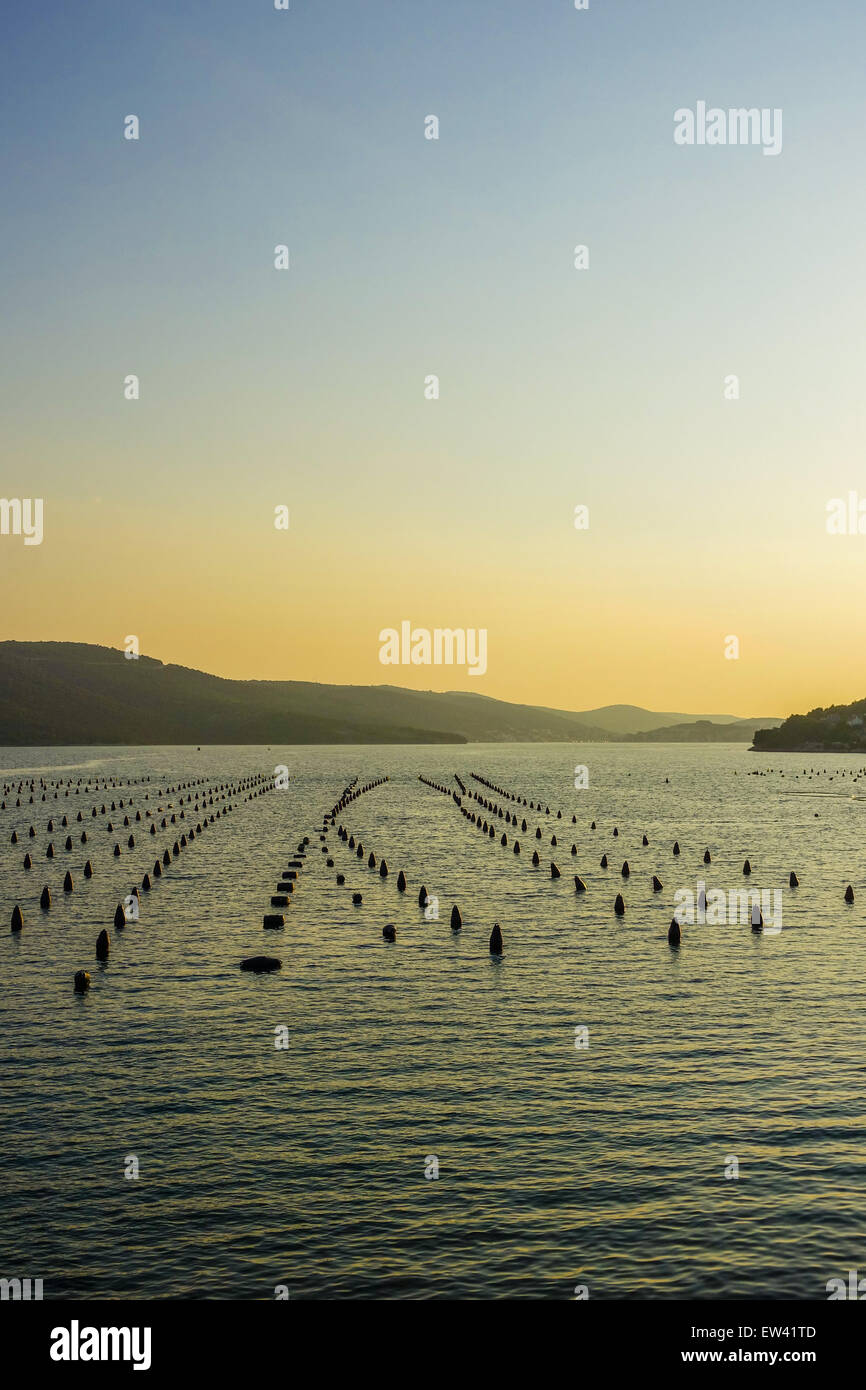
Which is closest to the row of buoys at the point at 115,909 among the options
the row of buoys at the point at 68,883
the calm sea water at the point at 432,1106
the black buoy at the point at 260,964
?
the row of buoys at the point at 68,883

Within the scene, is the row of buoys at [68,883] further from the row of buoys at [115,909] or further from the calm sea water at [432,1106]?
the calm sea water at [432,1106]

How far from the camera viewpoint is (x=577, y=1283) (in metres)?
19.9

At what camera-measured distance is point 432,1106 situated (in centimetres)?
2919

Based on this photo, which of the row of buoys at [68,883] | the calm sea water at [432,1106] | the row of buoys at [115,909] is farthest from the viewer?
the row of buoys at [68,883]

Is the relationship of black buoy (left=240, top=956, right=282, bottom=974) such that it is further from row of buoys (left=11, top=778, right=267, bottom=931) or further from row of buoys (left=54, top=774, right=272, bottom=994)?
row of buoys (left=11, top=778, right=267, bottom=931)

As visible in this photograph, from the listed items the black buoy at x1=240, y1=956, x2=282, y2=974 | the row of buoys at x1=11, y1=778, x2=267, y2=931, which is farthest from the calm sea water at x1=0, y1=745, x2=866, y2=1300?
the row of buoys at x1=11, y1=778, x2=267, y2=931

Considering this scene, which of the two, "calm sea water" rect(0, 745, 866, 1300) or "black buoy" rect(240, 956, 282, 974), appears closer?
"calm sea water" rect(0, 745, 866, 1300)

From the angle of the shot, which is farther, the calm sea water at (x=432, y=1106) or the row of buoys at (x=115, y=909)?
the row of buoys at (x=115, y=909)

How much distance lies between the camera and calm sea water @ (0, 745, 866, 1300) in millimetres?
20891

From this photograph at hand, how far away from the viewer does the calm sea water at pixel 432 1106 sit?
68.5 feet

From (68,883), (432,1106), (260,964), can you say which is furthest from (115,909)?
(432,1106)

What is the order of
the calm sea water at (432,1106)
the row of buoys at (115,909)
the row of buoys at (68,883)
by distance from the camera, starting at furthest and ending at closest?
the row of buoys at (68,883) < the row of buoys at (115,909) < the calm sea water at (432,1106)
